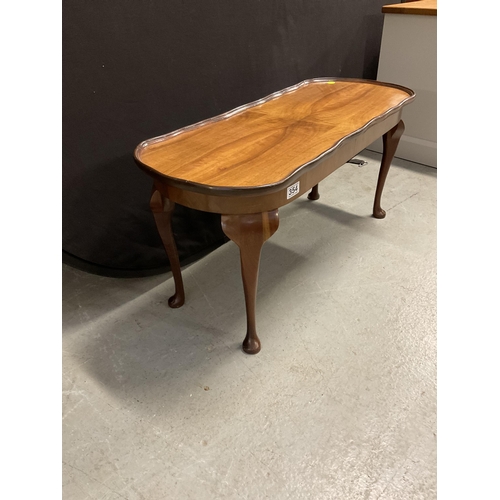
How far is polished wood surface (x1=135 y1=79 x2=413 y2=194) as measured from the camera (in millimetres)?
1255

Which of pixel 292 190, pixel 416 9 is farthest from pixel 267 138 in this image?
pixel 416 9

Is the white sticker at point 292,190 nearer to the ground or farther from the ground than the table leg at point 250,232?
farther from the ground

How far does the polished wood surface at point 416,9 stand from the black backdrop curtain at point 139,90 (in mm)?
703

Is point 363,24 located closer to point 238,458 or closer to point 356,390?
point 356,390

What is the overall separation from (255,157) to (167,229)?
403 mm

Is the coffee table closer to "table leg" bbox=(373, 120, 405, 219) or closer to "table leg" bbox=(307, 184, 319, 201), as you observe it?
"table leg" bbox=(373, 120, 405, 219)

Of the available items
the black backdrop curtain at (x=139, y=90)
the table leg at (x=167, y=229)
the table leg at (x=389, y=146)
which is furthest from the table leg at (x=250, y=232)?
the table leg at (x=389, y=146)

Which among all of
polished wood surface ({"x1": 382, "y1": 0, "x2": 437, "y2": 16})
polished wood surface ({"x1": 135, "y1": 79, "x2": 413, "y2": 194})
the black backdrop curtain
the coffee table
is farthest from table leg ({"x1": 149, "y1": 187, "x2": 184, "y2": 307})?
polished wood surface ({"x1": 382, "y1": 0, "x2": 437, "y2": 16})

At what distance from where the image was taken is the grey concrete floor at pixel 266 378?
1.14m

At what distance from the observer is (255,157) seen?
4.45 ft

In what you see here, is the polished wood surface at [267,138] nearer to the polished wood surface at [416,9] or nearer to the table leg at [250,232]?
the table leg at [250,232]

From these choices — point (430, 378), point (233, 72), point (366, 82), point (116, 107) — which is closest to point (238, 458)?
point (430, 378)

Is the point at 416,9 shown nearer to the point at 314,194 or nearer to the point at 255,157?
the point at 314,194

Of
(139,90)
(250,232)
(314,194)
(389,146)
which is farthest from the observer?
(314,194)
